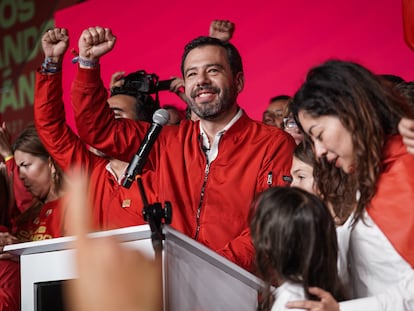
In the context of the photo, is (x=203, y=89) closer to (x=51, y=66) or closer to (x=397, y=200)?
(x=51, y=66)

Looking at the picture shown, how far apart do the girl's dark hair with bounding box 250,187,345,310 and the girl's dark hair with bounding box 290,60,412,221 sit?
187mm

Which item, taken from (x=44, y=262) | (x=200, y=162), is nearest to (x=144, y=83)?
(x=200, y=162)

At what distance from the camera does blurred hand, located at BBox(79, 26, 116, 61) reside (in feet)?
8.82

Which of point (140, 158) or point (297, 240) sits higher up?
point (140, 158)

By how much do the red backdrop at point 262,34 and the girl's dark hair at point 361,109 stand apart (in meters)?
0.92

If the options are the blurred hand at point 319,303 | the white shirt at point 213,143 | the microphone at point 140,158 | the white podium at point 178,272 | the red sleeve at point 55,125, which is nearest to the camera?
the blurred hand at point 319,303

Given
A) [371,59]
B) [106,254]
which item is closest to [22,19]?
[371,59]

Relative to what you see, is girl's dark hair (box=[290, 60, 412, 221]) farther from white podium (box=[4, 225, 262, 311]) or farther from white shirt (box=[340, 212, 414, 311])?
white podium (box=[4, 225, 262, 311])

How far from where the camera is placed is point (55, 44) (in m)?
2.85

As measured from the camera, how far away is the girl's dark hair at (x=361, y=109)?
76.4 inches

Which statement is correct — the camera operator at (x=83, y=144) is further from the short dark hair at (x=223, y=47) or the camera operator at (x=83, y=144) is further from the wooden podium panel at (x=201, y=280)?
the wooden podium panel at (x=201, y=280)

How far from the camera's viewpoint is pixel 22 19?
5.19 metres

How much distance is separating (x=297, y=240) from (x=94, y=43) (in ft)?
4.01

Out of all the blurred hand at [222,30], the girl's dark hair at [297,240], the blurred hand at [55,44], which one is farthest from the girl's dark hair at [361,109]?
the blurred hand at [222,30]
